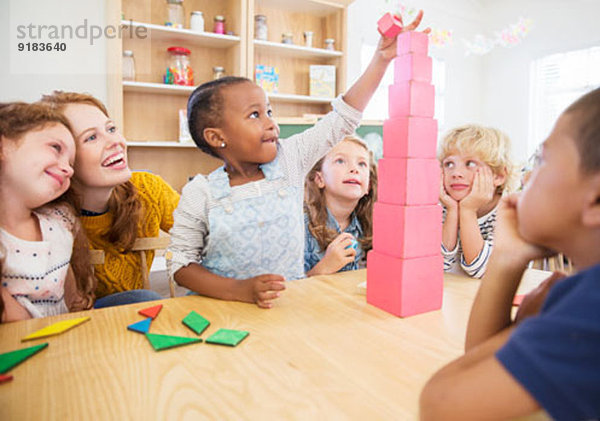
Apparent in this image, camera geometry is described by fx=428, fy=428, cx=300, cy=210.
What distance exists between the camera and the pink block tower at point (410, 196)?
79cm

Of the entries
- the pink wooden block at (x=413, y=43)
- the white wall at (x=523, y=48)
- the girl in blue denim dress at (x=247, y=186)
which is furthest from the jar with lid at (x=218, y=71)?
the white wall at (x=523, y=48)

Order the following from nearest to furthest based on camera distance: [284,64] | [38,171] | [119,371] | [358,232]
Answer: [119,371] → [38,171] → [358,232] → [284,64]

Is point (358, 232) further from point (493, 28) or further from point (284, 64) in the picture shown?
point (493, 28)

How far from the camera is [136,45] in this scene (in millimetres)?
3049

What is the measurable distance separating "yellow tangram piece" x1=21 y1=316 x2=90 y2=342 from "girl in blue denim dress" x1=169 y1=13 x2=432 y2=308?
0.27 m

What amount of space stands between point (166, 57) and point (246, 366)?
10.0ft

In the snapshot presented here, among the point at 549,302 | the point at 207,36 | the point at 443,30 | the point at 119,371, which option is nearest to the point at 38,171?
the point at 119,371

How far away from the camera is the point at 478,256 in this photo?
3.60ft

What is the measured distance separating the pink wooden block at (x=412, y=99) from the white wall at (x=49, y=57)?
267cm

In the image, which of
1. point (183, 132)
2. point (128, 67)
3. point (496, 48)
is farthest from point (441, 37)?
point (128, 67)

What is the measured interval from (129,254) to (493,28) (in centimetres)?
551

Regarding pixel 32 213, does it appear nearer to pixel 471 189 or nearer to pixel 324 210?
pixel 324 210

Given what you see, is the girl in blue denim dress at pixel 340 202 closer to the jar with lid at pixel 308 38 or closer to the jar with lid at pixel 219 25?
the jar with lid at pixel 219 25

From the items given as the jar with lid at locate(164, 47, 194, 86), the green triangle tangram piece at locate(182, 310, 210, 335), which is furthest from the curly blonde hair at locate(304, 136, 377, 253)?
the jar with lid at locate(164, 47, 194, 86)
